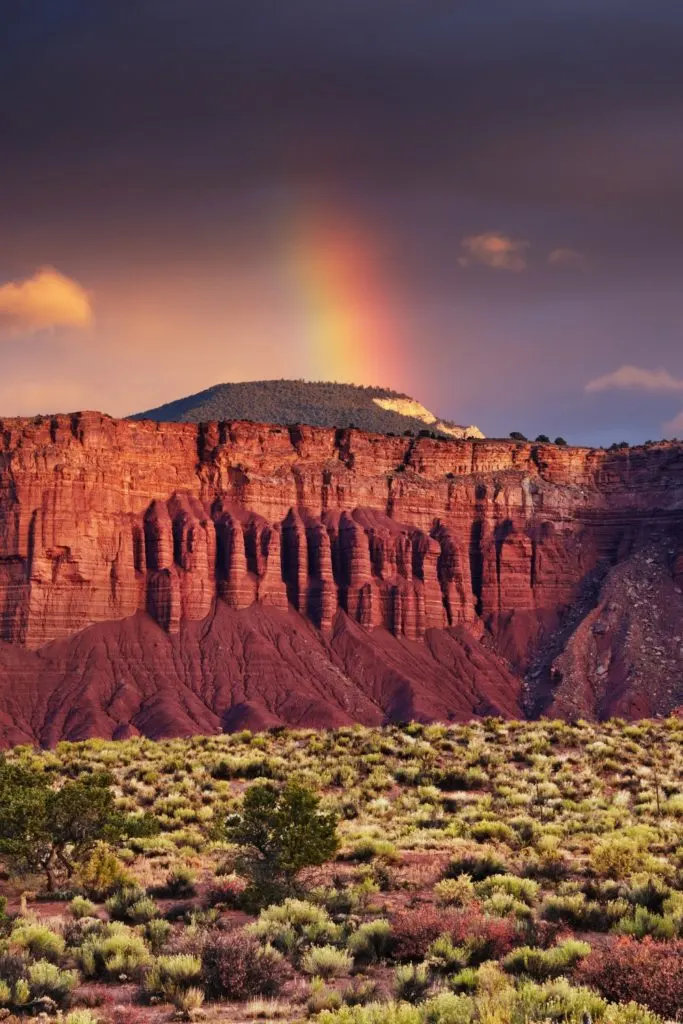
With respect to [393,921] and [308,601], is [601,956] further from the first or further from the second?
[308,601]

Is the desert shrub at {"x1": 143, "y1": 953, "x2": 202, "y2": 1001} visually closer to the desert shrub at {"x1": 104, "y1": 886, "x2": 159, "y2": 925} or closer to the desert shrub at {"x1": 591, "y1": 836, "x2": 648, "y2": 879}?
the desert shrub at {"x1": 104, "y1": 886, "x2": 159, "y2": 925}

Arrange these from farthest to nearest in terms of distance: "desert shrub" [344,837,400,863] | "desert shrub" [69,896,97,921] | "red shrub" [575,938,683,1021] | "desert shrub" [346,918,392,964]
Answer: "desert shrub" [344,837,400,863] < "desert shrub" [69,896,97,921] < "desert shrub" [346,918,392,964] < "red shrub" [575,938,683,1021]

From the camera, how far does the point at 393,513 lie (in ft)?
424

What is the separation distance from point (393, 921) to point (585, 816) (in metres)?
11.1

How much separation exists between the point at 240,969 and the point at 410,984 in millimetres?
2570

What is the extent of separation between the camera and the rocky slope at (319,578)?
341 feet

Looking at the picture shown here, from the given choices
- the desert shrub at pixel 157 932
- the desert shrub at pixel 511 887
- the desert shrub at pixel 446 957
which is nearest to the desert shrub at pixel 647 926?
the desert shrub at pixel 511 887

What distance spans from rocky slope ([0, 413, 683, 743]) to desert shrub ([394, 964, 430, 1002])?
76097mm

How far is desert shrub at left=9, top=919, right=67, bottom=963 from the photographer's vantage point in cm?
2106

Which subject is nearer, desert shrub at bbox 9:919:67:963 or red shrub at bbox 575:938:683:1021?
red shrub at bbox 575:938:683:1021

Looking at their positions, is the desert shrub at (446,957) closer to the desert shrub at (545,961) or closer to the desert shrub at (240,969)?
the desert shrub at (545,961)

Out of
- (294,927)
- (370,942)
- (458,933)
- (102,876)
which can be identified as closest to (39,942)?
(294,927)

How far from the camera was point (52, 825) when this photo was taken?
28656 millimetres

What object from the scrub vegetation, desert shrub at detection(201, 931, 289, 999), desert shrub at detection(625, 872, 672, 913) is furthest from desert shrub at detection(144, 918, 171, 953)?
desert shrub at detection(625, 872, 672, 913)
